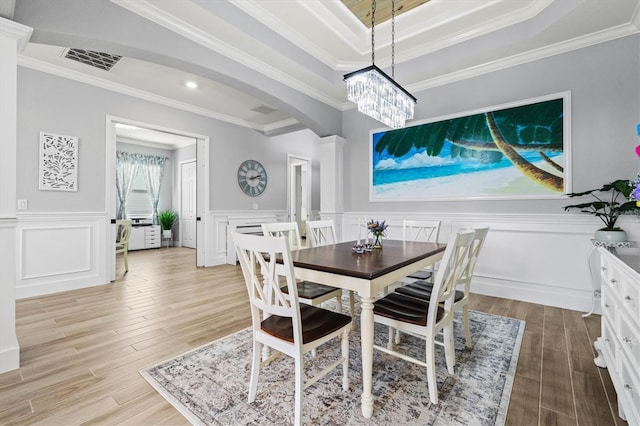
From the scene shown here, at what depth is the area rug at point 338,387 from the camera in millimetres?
1465

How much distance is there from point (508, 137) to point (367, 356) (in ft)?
10.2

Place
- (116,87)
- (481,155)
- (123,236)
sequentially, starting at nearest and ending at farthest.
A: (481,155) < (116,87) < (123,236)

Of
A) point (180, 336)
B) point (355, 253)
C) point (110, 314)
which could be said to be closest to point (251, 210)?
point (110, 314)

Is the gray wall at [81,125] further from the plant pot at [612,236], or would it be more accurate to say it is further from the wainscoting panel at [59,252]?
the plant pot at [612,236]

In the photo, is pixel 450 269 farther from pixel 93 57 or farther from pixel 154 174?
pixel 154 174

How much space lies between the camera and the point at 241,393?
1651mm

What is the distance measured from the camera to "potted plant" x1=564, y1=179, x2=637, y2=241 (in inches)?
95.7

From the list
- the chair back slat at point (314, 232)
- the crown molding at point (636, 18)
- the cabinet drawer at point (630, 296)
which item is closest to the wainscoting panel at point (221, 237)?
the chair back slat at point (314, 232)

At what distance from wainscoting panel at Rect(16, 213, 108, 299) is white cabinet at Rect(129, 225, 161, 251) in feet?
11.4

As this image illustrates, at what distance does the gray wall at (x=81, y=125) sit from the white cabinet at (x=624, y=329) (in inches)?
208

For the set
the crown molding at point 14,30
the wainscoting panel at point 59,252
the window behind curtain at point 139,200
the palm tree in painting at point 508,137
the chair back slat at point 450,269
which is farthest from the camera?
the window behind curtain at point 139,200

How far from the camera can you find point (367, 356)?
1.50m

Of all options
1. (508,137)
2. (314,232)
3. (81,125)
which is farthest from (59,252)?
(508,137)

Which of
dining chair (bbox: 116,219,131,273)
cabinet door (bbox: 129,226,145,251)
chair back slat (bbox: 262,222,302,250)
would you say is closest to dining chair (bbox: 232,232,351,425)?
chair back slat (bbox: 262,222,302,250)
